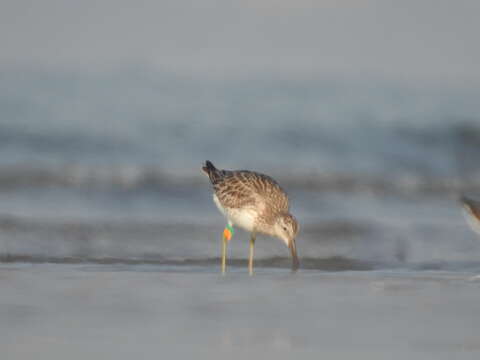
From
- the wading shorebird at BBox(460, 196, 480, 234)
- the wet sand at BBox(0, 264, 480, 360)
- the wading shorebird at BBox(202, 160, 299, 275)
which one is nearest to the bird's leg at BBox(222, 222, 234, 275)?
the wading shorebird at BBox(202, 160, 299, 275)

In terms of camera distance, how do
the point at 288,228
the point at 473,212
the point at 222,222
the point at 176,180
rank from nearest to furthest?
the point at 288,228 → the point at 473,212 → the point at 222,222 → the point at 176,180

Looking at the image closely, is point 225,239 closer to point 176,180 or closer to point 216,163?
point 176,180

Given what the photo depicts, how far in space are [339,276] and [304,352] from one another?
2.74 m

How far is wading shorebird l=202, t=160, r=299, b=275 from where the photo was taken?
32.8 ft

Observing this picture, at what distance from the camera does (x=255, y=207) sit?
10164 millimetres

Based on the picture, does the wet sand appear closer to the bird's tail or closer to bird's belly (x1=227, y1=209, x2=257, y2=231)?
bird's belly (x1=227, y1=209, x2=257, y2=231)

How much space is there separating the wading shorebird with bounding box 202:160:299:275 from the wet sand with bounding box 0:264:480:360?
31.9 inches

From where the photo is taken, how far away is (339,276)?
9086 mm

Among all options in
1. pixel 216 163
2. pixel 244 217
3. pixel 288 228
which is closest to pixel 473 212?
pixel 288 228

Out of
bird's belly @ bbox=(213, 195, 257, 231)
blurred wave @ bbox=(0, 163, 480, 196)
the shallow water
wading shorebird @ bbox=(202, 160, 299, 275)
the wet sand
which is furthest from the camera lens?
blurred wave @ bbox=(0, 163, 480, 196)

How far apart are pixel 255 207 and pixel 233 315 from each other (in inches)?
117

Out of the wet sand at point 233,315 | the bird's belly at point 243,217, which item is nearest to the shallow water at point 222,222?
the wet sand at point 233,315

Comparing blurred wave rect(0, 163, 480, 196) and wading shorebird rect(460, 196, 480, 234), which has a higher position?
blurred wave rect(0, 163, 480, 196)

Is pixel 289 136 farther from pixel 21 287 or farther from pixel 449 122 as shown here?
pixel 21 287
